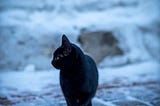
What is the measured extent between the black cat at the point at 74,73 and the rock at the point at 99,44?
4.84 m

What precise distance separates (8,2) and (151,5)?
147 inches

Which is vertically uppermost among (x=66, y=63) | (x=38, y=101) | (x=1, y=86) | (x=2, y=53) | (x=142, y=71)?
(x=2, y=53)

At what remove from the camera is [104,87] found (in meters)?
7.25

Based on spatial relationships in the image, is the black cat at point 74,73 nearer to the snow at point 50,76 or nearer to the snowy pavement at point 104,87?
the snowy pavement at point 104,87

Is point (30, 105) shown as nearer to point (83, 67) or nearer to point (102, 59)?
point (83, 67)

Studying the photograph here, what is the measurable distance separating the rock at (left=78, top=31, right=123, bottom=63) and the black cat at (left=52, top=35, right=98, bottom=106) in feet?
15.9

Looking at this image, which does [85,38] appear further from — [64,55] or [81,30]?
[64,55]

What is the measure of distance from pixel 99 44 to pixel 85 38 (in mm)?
366

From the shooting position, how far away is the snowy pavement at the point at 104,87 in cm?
604

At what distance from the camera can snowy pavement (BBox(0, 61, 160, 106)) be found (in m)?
6.04

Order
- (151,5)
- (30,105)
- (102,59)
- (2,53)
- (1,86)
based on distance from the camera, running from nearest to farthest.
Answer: (30,105), (1,86), (2,53), (102,59), (151,5)

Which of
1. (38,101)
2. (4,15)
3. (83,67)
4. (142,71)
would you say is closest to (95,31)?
Result: (142,71)

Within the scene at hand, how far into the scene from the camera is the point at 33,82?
298 inches

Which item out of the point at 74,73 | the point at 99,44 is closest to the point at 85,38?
the point at 99,44
